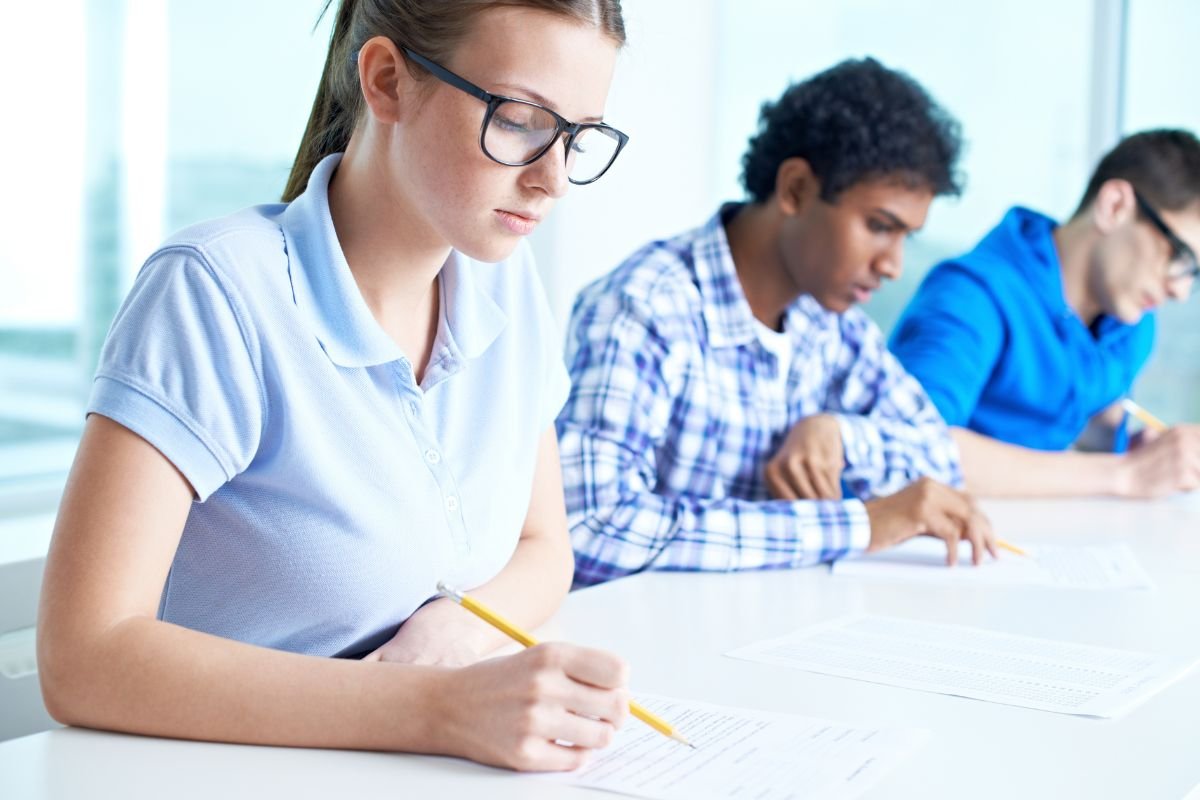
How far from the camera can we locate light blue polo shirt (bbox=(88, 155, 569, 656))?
991 millimetres

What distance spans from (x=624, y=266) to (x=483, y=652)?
871 millimetres

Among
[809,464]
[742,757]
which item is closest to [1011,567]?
[809,464]

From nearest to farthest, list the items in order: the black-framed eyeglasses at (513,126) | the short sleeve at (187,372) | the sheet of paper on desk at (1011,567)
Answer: the short sleeve at (187,372)
the black-framed eyeglasses at (513,126)
the sheet of paper on desk at (1011,567)

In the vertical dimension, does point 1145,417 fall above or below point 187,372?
below

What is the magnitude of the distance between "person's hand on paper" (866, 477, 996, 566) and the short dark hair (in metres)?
1.16

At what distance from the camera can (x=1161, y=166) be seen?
255 cm

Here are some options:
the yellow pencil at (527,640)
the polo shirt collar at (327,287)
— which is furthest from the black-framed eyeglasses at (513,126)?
the yellow pencil at (527,640)


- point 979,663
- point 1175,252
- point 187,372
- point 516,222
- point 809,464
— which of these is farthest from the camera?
point 1175,252

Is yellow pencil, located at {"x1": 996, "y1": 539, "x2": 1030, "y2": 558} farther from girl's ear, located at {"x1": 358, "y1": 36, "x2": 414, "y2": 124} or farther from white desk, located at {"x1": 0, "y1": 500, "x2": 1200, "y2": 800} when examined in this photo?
girl's ear, located at {"x1": 358, "y1": 36, "x2": 414, "y2": 124}

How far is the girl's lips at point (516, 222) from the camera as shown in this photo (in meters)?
Answer: 1.10

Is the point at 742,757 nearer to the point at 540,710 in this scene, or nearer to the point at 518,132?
the point at 540,710

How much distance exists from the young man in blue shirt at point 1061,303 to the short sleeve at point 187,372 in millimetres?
1627

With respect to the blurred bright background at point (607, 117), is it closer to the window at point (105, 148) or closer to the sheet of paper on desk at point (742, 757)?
the window at point (105, 148)

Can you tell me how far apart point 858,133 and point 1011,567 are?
0.71 meters
